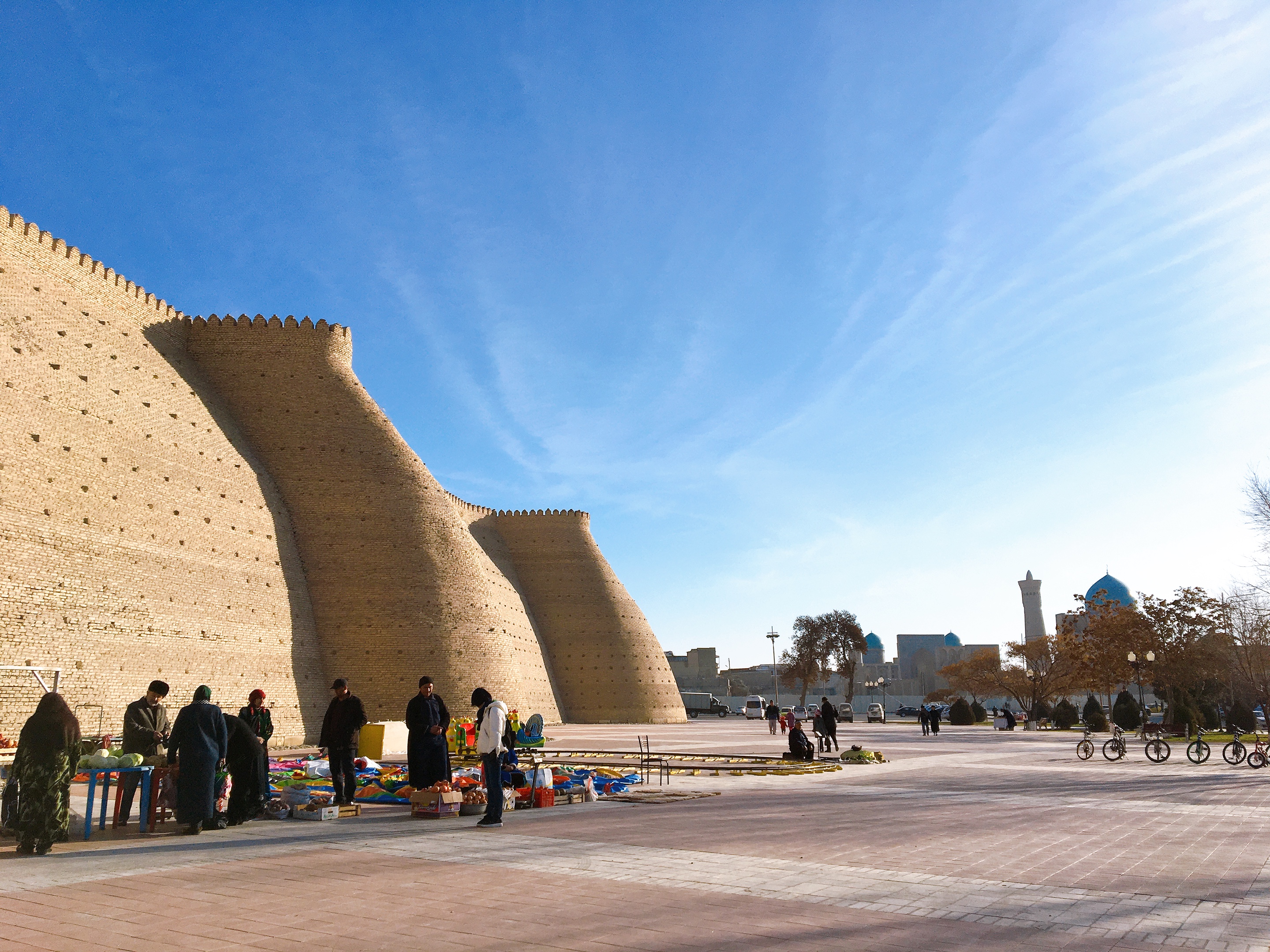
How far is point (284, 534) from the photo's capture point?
32.5 m

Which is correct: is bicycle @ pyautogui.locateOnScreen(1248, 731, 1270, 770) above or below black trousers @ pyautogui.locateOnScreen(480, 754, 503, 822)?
below

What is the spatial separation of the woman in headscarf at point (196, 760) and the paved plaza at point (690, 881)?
1.23 ft

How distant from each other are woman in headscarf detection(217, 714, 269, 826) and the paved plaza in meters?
0.33

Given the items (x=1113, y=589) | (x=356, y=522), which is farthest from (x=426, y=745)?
(x=1113, y=589)

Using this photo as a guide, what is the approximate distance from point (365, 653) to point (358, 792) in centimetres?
2031

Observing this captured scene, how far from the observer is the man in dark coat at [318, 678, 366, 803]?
11578 millimetres

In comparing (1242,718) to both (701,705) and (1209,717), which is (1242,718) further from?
(701,705)

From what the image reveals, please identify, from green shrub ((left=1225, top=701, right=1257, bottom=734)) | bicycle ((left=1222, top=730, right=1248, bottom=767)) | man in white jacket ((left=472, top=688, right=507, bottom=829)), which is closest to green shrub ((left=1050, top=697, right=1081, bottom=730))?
green shrub ((left=1225, top=701, right=1257, bottom=734))

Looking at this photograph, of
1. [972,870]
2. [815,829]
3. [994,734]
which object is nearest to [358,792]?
[815,829]

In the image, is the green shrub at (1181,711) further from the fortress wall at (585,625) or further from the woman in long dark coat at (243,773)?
the woman in long dark coat at (243,773)

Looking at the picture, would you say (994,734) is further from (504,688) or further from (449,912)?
(449,912)

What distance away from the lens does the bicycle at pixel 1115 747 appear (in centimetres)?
2191

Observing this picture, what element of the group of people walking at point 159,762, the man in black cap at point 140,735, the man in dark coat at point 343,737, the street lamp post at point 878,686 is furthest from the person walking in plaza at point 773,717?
the street lamp post at point 878,686

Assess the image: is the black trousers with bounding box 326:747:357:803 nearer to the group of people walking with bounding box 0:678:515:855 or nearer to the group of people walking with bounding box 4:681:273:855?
the group of people walking with bounding box 0:678:515:855
